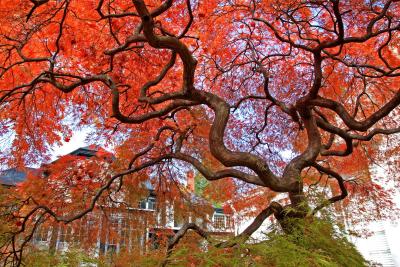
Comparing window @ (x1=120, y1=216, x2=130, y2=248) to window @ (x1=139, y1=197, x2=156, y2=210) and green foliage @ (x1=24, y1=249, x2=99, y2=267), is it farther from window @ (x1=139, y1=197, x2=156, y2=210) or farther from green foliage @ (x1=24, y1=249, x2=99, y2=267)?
green foliage @ (x1=24, y1=249, x2=99, y2=267)

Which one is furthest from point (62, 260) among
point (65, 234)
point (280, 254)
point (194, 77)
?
point (65, 234)

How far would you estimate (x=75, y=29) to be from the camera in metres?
6.85

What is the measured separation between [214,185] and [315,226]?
8385mm

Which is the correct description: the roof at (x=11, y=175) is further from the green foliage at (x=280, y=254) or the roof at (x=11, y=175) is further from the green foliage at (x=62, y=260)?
the green foliage at (x=280, y=254)

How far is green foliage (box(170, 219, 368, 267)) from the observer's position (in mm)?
2012

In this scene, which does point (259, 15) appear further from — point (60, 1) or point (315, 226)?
point (315, 226)

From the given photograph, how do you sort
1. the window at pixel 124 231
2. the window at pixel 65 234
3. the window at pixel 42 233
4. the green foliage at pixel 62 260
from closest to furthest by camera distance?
the green foliage at pixel 62 260 → the window at pixel 42 233 → the window at pixel 65 234 → the window at pixel 124 231

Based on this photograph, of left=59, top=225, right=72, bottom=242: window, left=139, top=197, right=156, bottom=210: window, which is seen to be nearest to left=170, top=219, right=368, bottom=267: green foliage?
left=59, top=225, right=72, bottom=242: window

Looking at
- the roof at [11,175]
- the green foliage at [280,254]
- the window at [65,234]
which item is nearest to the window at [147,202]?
the window at [65,234]

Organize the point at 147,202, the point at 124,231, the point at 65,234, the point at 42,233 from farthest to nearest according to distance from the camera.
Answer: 1. the point at 147,202
2. the point at 124,231
3. the point at 65,234
4. the point at 42,233

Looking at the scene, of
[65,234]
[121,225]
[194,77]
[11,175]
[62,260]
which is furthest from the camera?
[11,175]

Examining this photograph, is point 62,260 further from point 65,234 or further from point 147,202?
point 147,202

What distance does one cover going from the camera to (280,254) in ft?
6.91

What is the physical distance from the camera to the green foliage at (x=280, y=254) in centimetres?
201
